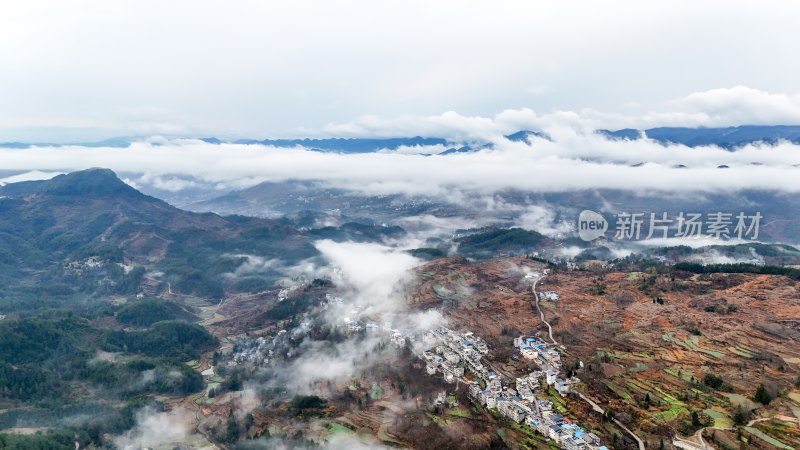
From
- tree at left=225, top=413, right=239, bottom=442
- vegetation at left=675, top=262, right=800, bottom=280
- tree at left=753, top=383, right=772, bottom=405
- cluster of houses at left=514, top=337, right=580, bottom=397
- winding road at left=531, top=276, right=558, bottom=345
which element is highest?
vegetation at left=675, top=262, right=800, bottom=280

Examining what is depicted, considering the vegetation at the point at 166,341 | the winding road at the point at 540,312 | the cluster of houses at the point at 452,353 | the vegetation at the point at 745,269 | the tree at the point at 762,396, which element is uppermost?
the vegetation at the point at 745,269

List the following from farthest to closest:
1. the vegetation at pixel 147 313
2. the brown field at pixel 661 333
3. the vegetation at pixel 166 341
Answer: the vegetation at pixel 147 313, the vegetation at pixel 166 341, the brown field at pixel 661 333

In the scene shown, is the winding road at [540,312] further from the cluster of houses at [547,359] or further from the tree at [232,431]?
the tree at [232,431]

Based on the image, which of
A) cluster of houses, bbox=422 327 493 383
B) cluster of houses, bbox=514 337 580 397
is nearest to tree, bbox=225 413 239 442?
cluster of houses, bbox=422 327 493 383

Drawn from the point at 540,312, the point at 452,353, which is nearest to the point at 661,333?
the point at 540,312

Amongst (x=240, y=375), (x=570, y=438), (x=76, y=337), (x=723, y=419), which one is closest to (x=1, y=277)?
(x=76, y=337)

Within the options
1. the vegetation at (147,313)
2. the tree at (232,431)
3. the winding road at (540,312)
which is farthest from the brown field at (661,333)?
the vegetation at (147,313)

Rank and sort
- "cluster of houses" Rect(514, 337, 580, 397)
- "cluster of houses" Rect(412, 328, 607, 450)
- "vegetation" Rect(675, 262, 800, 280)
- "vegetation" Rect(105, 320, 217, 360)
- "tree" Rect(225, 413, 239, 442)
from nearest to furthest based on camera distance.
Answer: "cluster of houses" Rect(412, 328, 607, 450) → "cluster of houses" Rect(514, 337, 580, 397) → "tree" Rect(225, 413, 239, 442) → "vegetation" Rect(675, 262, 800, 280) → "vegetation" Rect(105, 320, 217, 360)

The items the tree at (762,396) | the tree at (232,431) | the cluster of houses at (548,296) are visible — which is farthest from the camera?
the cluster of houses at (548,296)

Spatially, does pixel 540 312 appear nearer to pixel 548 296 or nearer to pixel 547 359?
pixel 548 296

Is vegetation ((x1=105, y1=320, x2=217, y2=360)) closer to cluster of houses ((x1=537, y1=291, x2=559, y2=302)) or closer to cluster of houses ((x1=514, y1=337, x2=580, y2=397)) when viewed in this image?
cluster of houses ((x1=514, y1=337, x2=580, y2=397))
